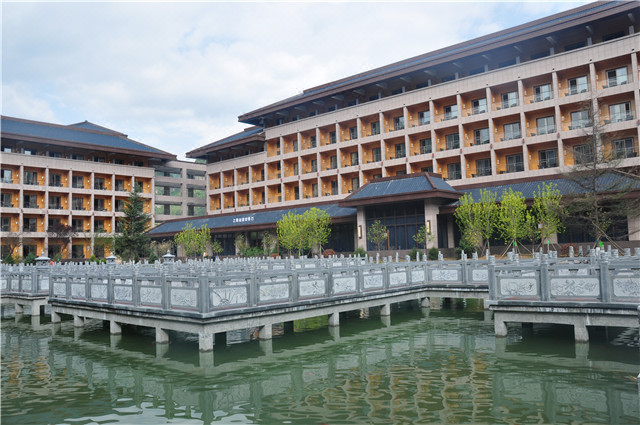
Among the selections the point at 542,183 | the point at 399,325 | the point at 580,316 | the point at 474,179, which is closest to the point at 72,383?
the point at 399,325

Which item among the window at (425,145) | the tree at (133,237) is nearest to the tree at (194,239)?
the tree at (133,237)

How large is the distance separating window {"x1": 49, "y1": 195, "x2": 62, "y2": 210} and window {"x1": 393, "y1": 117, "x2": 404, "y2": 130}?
1643 inches

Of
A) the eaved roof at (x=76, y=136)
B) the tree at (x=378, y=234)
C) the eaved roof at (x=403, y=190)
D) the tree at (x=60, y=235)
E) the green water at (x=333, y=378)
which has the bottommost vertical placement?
the green water at (x=333, y=378)

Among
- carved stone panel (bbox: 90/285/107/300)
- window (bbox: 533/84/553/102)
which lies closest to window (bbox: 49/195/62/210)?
carved stone panel (bbox: 90/285/107/300)

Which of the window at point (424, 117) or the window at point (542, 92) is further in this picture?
the window at point (424, 117)

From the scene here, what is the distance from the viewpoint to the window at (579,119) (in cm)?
3716

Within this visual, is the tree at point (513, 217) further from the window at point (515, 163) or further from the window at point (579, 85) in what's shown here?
the window at point (579, 85)

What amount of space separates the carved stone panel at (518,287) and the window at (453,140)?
32.4m

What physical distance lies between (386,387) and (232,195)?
2207 inches

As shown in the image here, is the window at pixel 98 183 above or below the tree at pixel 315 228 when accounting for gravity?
above

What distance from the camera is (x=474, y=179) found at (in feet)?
138

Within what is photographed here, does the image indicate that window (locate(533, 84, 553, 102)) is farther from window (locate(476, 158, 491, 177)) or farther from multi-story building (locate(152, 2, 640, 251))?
window (locate(476, 158, 491, 177))

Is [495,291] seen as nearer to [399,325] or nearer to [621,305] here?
[621,305]

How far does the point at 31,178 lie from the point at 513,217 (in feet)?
176
